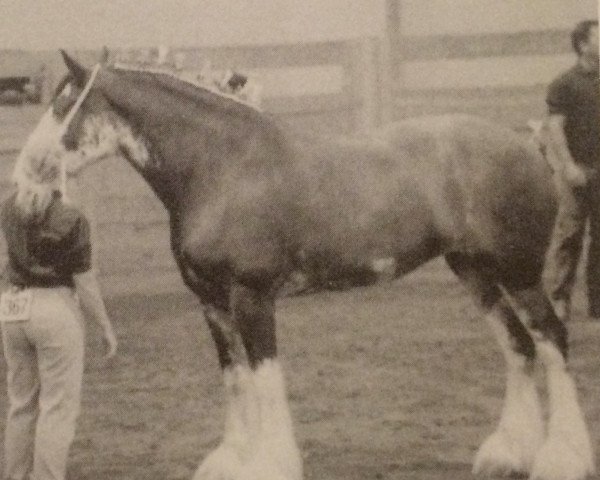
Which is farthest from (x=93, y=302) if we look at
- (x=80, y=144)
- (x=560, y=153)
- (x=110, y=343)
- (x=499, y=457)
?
(x=560, y=153)

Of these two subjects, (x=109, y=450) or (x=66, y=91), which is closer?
(x=66, y=91)

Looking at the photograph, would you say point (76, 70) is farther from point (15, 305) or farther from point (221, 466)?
point (221, 466)

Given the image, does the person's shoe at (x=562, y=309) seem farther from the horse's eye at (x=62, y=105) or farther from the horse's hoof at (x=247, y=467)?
the horse's eye at (x=62, y=105)

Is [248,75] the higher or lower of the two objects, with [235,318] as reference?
higher

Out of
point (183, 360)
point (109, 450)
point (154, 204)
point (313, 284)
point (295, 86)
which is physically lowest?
point (109, 450)

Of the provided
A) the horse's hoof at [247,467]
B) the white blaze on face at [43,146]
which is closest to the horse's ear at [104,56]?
the white blaze on face at [43,146]

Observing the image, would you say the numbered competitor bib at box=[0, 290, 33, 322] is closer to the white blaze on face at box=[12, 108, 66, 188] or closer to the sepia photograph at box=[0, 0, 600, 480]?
the sepia photograph at box=[0, 0, 600, 480]

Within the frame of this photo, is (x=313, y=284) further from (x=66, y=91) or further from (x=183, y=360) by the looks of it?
(x=66, y=91)

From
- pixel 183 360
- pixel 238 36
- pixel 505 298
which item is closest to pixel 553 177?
pixel 505 298
